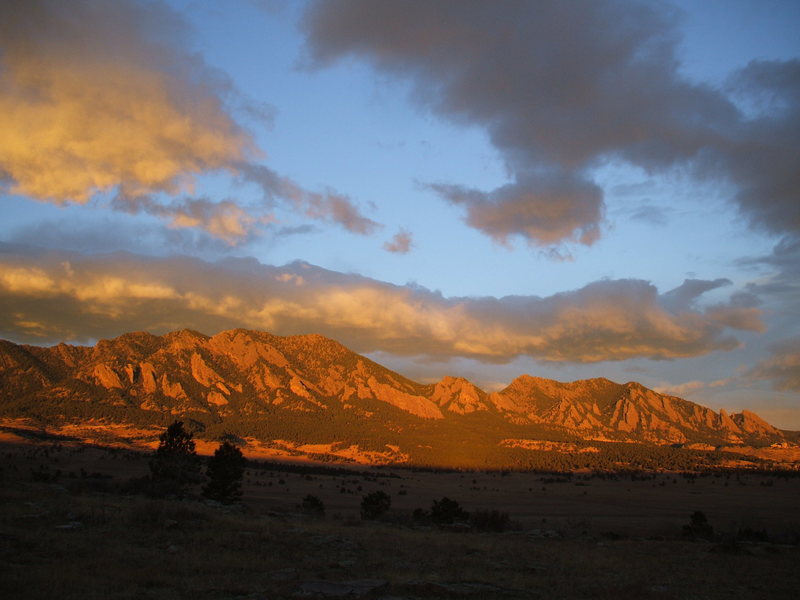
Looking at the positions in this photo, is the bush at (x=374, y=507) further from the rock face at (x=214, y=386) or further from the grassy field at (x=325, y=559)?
the rock face at (x=214, y=386)

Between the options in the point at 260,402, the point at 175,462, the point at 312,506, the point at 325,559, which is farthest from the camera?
the point at 260,402

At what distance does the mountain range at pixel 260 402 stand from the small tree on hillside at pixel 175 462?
82.3 m

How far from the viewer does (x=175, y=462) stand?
4450 cm

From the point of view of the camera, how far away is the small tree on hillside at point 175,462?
42.6 meters

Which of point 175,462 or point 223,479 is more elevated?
point 175,462

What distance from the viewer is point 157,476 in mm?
42469

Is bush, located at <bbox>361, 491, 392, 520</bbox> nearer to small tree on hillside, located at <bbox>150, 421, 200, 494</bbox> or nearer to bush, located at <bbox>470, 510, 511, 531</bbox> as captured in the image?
bush, located at <bbox>470, 510, 511, 531</bbox>

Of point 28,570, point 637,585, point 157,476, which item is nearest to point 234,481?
point 157,476

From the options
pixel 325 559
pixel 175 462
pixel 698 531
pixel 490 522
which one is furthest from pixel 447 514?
pixel 175 462

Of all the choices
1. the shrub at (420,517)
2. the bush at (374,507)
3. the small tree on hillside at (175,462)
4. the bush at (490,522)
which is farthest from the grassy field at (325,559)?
the small tree on hillside at (175,462)

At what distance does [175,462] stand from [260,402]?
122 m

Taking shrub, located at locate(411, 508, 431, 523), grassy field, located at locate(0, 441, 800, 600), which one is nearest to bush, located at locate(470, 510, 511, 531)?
grassy field, located at locate(0, 441, 800, 600)

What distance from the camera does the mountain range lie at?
136m

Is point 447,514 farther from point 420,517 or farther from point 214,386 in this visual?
point 214,386
